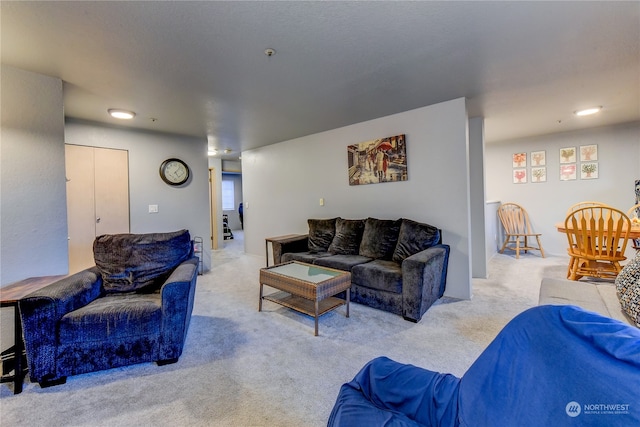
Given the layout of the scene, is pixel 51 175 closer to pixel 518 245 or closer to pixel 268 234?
pixel 268 234

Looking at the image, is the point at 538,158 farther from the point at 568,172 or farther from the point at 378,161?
the point at 378,161

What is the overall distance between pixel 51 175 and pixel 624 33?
4.61 m

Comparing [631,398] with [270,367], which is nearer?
[631,398]

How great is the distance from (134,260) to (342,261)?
2.10 meters

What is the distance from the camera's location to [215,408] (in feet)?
5.24

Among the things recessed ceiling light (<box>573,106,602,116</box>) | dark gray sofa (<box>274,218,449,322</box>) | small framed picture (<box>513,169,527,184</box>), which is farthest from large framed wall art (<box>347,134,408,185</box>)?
small framed picture (<box>513,169,527,184</box>)

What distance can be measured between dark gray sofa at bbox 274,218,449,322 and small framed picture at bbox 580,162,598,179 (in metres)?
3.60

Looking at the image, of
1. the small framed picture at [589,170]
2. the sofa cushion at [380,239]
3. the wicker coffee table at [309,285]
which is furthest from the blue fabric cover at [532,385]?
the small framed picture at [589,170]

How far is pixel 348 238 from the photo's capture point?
3.83 metres

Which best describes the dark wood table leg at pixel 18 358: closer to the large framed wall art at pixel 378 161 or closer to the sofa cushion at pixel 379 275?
the sofa cushion at pixel 379 275

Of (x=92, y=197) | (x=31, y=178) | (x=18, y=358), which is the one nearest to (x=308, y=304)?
(x=18, y=358)

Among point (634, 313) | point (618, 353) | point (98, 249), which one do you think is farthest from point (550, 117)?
point (98, 249)

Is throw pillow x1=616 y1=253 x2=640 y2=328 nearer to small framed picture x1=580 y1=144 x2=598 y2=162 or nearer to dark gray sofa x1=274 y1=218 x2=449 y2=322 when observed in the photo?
dark gray sofa x1=274 y1=218 x2=449 y2=322

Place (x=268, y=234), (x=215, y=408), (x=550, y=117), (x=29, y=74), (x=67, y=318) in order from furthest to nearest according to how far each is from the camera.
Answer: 1. (x=268, y=234)
2. (x=550, y=117)
3. (x=29, y=74)
4. (x=67, y=318)
5. (x=215, y=408)
